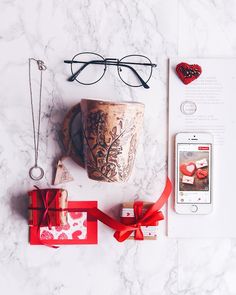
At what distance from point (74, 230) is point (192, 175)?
0.96 feet

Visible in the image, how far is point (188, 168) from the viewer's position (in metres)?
0.97

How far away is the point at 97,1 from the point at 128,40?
0.11 m

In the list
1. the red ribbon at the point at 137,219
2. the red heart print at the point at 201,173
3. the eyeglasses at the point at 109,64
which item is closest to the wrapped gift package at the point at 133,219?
the red ribbon at the point at 137,219

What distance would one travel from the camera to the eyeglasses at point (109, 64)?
37.8 inches

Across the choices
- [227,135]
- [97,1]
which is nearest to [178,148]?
[227,135]

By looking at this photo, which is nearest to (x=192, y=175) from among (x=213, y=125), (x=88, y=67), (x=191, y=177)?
(x=191, y=177)

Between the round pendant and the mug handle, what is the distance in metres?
0.08

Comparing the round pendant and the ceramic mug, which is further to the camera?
the round pendant

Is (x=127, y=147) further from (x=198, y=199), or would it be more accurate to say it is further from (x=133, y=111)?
(x=198, y=199)

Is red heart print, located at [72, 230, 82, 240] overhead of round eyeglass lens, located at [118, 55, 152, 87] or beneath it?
beneath

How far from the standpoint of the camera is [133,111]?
0.85 meters

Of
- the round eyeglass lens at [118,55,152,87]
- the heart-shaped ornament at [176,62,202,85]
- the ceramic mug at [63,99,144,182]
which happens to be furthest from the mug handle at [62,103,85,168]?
the heart-shaped ornament at [176,62,202,85]

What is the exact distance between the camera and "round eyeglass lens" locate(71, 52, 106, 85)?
959mm

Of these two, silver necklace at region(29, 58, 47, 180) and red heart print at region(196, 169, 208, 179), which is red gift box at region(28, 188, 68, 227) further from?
red heart print at region(196, 169, 208, 179)
